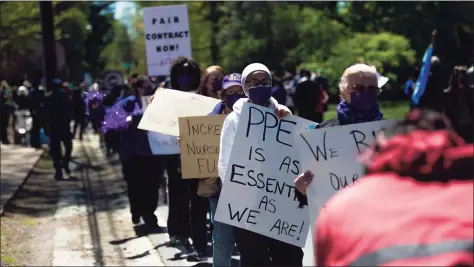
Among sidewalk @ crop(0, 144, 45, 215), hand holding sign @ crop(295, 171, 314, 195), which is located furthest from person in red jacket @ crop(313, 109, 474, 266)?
sidewalk @ crop(0, 144, 45, 215)

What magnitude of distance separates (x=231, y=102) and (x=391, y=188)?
426 cm

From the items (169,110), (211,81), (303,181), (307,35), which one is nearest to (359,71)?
(303,181)

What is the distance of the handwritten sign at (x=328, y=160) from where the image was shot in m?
4.14

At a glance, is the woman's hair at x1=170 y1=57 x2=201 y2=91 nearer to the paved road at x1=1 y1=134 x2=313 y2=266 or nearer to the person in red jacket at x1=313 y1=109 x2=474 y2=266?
the paved road at x1=1 y1=134 x2=313 y2=266

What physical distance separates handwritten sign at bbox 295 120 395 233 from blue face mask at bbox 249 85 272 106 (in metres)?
1.10

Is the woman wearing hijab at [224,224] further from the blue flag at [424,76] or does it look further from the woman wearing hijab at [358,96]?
the blue flag at [424,76]

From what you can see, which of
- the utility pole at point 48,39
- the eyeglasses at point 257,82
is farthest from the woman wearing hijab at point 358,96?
the utility pole at point 48,39

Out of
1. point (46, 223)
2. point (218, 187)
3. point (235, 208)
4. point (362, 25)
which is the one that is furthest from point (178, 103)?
point (362, 25)

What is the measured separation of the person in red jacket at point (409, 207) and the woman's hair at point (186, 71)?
19.0ft

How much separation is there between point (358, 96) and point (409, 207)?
2419mm

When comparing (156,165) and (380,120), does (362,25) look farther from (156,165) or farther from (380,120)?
(380,120)

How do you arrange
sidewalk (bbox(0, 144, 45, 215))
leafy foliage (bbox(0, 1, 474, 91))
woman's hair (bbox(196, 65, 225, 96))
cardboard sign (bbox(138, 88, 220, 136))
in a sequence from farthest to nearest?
leafy foliage (bbox(0, 1, 474, 91)) → sidewalk (bbox(0, 144, 45, 215)) → cardboard sign (bbox(138, 88, 220, 136)) → woman's hair (bbox(196, 65, 225, 96))

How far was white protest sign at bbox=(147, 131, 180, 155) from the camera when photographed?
344 inches

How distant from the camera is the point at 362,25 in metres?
46.9
